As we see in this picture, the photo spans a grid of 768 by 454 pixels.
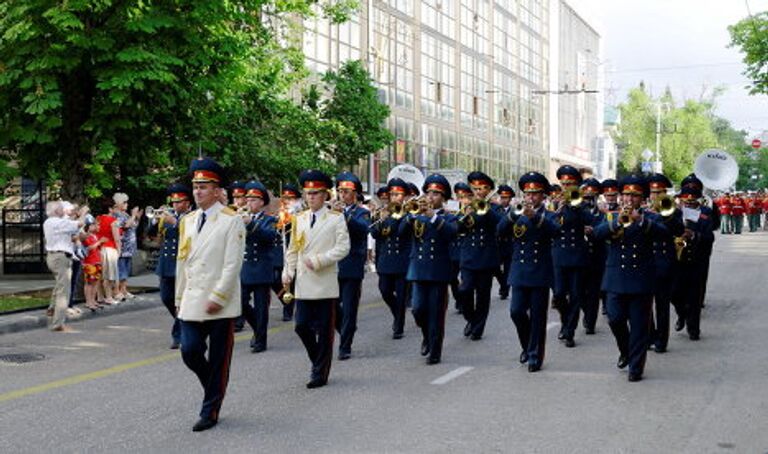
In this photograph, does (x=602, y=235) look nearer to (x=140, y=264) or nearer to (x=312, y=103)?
(x=140, y=264)

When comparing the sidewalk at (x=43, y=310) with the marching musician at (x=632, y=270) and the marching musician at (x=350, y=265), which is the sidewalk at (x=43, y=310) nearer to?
the marching musician at (x=350, y=265)

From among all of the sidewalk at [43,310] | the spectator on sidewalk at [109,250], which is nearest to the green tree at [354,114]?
the sidewalk at [43,310]

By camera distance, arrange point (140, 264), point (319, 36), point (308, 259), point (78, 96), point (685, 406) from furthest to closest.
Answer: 1. point (319, 36)
2. point (140, 264)
3. point (78, 96)
4. point (308, 259)
5. point (685, 406)

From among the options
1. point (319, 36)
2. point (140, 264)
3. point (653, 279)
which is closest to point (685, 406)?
point (653, 279)

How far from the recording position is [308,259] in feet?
30.1

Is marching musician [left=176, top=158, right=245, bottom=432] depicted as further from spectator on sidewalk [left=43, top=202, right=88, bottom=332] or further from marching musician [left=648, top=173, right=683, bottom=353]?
spectator on sidewalk [left=43, top=202, right=88, bottom=332]

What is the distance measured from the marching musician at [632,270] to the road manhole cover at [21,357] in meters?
6.33

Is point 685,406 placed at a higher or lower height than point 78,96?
lower

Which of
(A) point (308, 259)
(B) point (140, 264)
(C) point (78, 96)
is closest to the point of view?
(A) point (308, 259)

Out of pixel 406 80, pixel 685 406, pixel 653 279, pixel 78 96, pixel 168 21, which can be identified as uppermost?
pixel 406 80

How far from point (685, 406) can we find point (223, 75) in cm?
1111

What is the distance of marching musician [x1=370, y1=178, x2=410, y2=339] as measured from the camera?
41.6 feet

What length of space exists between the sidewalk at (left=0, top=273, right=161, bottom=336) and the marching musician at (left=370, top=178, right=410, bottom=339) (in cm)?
515

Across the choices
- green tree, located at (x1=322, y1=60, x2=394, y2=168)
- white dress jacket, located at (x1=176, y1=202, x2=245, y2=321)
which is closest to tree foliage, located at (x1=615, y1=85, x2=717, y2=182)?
green tree, located at (x1=322, y1=60, x2=394, y2=168)
